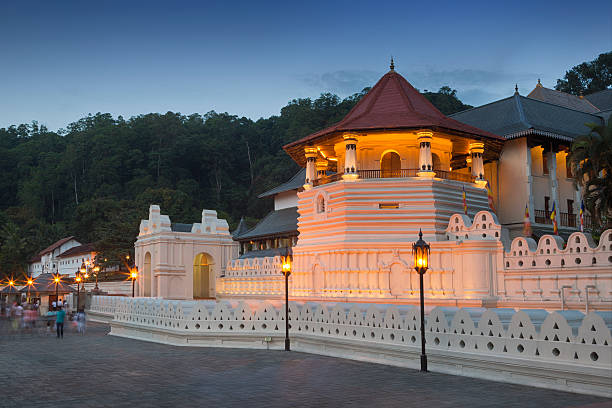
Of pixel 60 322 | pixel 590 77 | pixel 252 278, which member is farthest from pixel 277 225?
pixel 590 77

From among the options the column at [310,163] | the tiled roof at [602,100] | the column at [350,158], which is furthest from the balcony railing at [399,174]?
the tiled roof at [602,100]

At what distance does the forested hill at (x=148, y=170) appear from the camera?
78.3 m

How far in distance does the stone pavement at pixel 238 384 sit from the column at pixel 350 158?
11995mm

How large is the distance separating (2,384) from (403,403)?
759 cm

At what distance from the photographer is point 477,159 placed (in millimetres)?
28625

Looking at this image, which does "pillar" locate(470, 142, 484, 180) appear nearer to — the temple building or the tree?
the temple building

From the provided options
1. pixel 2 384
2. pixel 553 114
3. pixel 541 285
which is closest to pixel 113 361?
pixel 2 384

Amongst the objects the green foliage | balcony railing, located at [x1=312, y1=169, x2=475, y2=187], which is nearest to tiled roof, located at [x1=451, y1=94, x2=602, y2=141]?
balcony railing, located at [x1=312, y1=169, x2=475, y2=187]

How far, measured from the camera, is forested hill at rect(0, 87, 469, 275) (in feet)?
257

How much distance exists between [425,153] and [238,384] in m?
17.5

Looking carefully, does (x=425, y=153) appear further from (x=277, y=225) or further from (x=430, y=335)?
(x=277, y=225)

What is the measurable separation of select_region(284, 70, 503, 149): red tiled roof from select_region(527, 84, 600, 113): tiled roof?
54.1 ft

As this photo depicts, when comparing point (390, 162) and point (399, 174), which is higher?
point (390, 162)

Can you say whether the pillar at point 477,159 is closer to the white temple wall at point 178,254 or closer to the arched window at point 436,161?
the arched window at point 436,161
